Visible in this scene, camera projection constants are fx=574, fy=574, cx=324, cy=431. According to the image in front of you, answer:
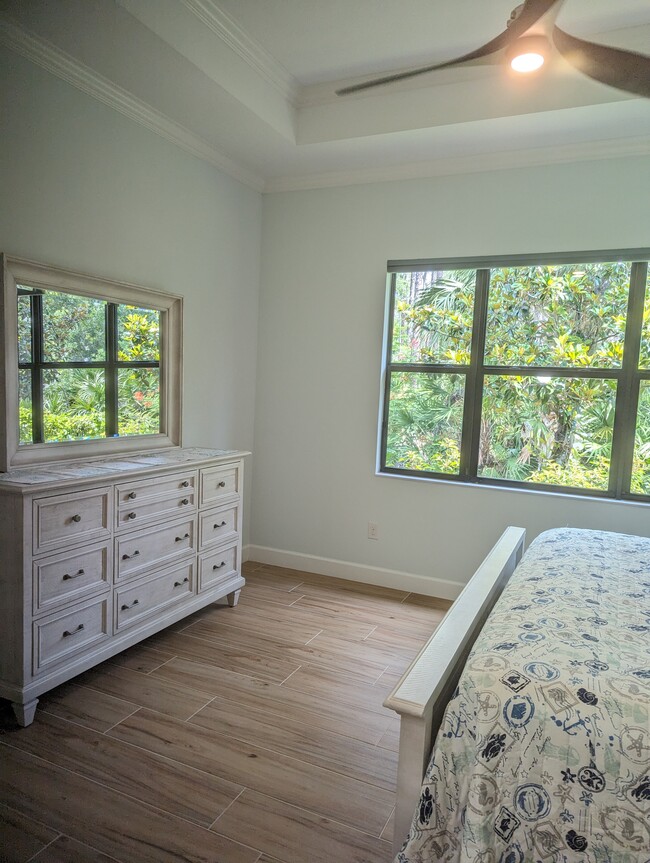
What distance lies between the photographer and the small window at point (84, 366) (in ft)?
A: 8.31

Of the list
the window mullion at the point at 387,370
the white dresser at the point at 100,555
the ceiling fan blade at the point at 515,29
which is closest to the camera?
the ceiling fan blade at the point at 515,29

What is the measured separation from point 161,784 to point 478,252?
10.8 feet

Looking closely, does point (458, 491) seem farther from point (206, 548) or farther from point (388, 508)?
point (206, 548)

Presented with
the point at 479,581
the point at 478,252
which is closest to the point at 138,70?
the point at 478,252

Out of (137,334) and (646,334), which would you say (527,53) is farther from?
(137,334)

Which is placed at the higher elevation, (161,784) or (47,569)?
(47,569)

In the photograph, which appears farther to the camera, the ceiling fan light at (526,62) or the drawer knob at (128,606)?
the drawer knob at (128,606)

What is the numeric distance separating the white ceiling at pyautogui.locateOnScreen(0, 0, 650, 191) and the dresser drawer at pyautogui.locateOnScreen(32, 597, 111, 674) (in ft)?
7.96

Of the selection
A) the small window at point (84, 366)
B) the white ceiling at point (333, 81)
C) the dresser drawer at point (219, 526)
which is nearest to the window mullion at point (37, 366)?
the small window at point (84, 366)

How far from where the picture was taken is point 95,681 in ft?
8.60

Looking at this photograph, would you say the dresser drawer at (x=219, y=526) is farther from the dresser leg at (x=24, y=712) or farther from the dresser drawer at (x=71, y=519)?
the dresser leg at (x=24, y=712)

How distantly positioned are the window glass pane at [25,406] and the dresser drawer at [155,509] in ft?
1.74

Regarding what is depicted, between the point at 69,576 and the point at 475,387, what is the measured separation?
2630 mm

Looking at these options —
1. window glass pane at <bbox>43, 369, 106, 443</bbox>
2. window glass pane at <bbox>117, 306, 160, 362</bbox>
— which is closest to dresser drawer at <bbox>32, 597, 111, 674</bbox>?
window glass pane at <bbox>43, 369, 106, 443</bbox>
